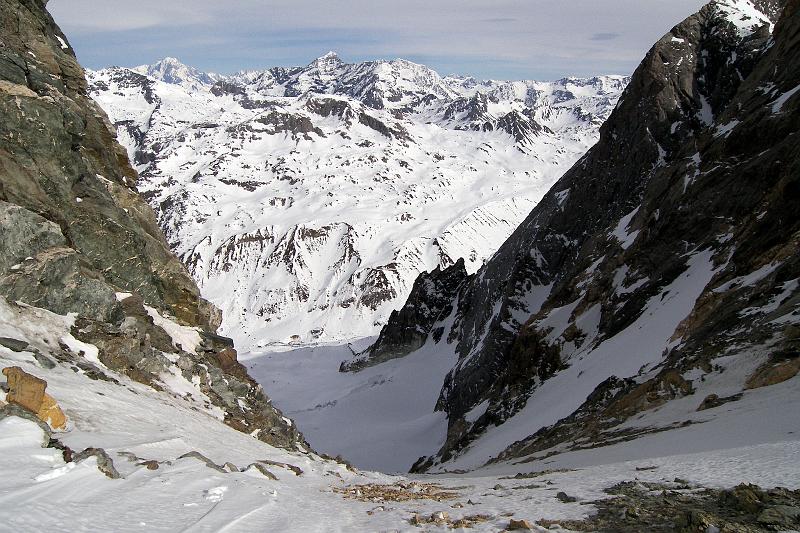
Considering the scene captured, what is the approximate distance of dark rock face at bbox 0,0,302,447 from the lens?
1755 centimetres

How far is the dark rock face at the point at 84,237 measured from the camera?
57.6 ft

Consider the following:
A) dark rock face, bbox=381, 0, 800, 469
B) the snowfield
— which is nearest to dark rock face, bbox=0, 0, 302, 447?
the snowfield

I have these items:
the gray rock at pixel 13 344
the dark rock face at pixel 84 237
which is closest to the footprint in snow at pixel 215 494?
the gray rock at pixel 13 344

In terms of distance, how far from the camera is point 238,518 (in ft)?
26.2

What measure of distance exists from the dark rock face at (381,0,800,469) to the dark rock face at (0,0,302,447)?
1529cm

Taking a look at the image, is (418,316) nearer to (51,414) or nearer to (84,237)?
(84,237)

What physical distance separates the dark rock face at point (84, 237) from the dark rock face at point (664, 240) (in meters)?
15.3

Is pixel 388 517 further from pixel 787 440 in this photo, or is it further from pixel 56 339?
pixel 56 339

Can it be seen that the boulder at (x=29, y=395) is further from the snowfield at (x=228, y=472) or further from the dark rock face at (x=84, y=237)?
the dark rock face at (x=84, y=237)

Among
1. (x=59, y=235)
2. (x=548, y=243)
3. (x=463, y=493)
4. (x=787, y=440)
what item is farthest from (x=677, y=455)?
(x=548, y=243)

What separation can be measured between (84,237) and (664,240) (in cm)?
3088

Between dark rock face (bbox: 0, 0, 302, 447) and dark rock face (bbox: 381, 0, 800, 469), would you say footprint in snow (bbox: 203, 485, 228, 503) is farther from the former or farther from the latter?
dark rock face (bbox: 381, 0, 800, 469)

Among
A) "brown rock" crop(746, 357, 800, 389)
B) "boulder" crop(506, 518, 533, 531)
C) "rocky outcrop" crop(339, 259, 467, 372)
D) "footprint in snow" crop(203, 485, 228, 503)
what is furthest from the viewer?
"rocky outcrop" crop(339, 259, 467, 372)

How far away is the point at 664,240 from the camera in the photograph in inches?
1336
